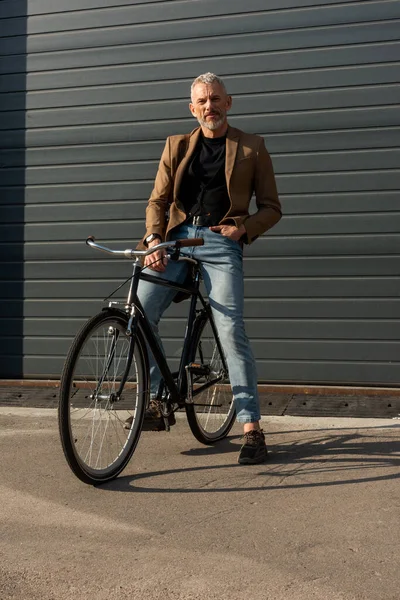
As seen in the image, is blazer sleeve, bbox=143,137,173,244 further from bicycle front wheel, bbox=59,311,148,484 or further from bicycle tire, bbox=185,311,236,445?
bicycle front wheel, bbox=59,311,148,484

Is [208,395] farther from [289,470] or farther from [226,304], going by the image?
[289,470]

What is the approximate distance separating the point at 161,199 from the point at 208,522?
1.82 meters

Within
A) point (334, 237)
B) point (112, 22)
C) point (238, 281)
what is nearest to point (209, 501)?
point (238, 281)

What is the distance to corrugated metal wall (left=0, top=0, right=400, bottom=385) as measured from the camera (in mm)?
6363

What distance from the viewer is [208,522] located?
375 centimetres

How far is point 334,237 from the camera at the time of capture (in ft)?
21.1

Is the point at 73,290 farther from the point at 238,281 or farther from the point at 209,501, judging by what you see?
the point at 209,501

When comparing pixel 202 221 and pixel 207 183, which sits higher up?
pixel 207 183

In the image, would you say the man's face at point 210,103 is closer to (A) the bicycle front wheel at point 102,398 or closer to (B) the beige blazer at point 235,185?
(B) the beige blazer at point 235,185

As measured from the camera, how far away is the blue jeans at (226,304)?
15.5ft

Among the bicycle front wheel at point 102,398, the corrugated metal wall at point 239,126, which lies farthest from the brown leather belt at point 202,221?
the corrugated metal wall at point 239,126

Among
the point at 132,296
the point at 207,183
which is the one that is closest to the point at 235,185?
the point at 207,183

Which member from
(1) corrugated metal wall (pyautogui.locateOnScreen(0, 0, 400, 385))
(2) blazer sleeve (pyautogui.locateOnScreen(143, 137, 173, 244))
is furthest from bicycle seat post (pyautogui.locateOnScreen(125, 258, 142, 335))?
(1) corrugated metal wall (pyautogui.locateOnScreen(0, 0, 400, 385))

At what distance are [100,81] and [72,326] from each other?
1772 millimetres
